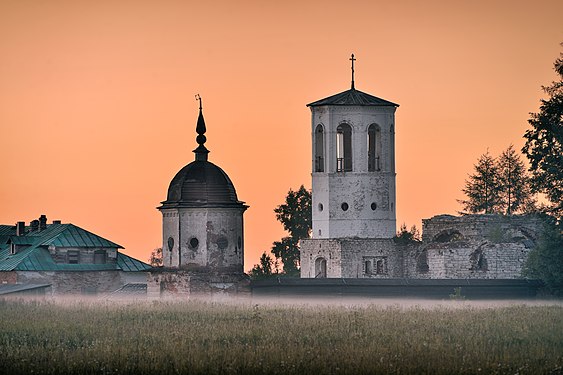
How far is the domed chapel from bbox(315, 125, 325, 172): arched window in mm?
7910

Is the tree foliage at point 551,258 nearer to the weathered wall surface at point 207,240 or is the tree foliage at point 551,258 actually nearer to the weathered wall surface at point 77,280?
the weathered wall surface at point 207,240

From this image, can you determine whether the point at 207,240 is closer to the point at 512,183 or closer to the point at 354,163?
the point at 354,163

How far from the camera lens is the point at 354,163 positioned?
241ft

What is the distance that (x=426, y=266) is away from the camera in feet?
236

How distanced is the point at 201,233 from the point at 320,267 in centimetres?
→ 850

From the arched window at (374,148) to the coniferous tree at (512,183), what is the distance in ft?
41.8

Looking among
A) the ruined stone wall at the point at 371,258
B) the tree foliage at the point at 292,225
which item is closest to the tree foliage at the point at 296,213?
the tree foliage at the point at 292,225

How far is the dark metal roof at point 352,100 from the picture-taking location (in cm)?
7275

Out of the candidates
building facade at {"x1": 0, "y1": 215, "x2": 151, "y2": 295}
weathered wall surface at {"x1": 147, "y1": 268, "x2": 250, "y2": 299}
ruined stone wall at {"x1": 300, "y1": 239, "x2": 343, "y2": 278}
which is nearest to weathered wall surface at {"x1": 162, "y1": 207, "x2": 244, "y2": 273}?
weathered wall surface at {"x1": 147, "y1": 268, "x2": 250, "y2": 299}

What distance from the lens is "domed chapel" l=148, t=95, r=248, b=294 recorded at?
6512cm

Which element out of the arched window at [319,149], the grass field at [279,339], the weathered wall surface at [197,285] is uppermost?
the arched window at [319,149]

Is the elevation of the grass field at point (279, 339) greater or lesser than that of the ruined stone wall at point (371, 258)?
lesser

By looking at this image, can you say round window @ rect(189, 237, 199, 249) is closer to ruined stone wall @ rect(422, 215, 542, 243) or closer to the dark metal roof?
the dark metal roof

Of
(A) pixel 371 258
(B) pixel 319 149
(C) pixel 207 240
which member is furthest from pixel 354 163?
(C) pixel 207 240
